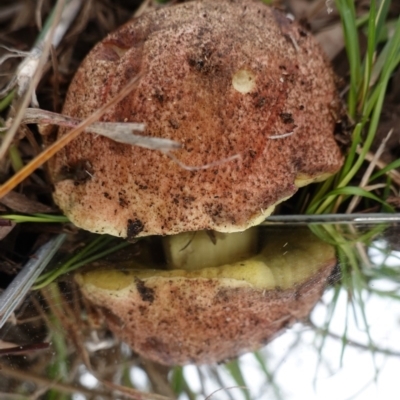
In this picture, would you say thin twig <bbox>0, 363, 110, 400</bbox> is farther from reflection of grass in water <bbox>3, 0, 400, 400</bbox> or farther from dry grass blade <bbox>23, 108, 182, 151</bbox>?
dry grass blade <bbox>23, 108, 182, 151</bbox>

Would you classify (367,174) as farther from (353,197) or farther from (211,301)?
(211,301)

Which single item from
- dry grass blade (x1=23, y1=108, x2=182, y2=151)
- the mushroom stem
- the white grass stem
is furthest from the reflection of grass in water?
dry grass blade (x1=23, y1=108, x2=182, y2=151)

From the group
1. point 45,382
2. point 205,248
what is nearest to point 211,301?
point 205,248

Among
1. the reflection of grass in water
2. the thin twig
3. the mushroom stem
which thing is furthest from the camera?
the mushroom stem

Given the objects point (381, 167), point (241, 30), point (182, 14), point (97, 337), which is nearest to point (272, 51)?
point (241, 30)

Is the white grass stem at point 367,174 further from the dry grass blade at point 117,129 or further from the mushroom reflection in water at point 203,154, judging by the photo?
the dry grass blade at point 117,129

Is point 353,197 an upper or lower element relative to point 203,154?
lower
